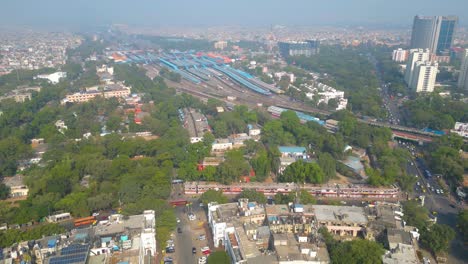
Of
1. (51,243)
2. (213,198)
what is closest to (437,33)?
(213,198)

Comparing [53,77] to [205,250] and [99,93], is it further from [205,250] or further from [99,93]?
[205,250]

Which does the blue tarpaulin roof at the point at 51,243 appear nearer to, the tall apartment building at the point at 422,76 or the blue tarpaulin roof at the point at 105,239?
the blue tarpaulin roof at the point at 105,239

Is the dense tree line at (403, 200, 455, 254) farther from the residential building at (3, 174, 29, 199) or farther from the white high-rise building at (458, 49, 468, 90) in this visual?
the white high-rise building at (458, 49, 468, 90)

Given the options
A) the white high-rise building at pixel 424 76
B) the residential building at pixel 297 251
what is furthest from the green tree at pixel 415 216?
the white high-rise building at pixel 424 76

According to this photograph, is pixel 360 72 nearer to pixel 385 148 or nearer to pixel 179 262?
pixel 385 148

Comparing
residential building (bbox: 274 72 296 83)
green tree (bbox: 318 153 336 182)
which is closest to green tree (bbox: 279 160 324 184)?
green tree (bbox: 318 153 336 182)

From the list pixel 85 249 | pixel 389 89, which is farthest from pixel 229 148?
pixel 389 89
